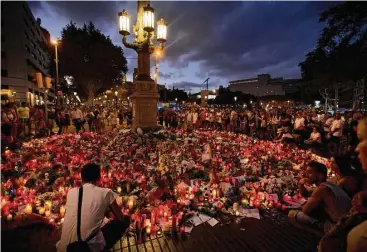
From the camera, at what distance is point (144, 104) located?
11195 mm

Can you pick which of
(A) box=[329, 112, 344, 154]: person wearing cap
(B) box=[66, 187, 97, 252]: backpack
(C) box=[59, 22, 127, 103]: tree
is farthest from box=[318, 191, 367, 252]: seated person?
(C) box=[59, 22, 127, 103]: tree

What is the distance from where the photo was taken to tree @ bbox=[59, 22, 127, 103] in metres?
33.4

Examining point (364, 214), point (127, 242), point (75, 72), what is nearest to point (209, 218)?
point (127, 242)

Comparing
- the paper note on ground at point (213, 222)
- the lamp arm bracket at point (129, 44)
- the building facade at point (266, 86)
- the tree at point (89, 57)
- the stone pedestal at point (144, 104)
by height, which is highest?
the building facade at point (266, 86)

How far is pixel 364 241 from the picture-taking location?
1911 millimetres

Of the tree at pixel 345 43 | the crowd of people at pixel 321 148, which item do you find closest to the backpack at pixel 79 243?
the crowd of people at pixel 321 148

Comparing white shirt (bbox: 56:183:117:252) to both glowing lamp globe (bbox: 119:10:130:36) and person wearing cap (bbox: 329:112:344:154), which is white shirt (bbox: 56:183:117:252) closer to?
glowing lamp globe (bbox: 119:10:130:36)

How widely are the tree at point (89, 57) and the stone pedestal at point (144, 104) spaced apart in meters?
27.2

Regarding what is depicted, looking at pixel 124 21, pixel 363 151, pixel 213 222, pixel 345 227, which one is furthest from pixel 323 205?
pixel 124 21

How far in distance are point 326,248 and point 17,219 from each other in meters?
5.47

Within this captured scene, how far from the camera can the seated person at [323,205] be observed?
317cm

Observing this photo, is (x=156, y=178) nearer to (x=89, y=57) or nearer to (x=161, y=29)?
(x=161, y=29)

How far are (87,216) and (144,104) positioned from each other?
8.80 m

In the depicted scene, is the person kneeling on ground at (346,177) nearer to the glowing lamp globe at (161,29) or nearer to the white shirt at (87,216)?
the white shirt at (87,216)
